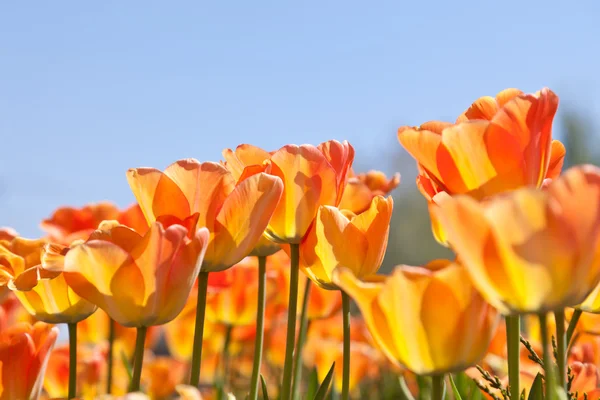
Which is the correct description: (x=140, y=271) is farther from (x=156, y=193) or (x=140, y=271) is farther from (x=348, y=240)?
(x=348, y=240)

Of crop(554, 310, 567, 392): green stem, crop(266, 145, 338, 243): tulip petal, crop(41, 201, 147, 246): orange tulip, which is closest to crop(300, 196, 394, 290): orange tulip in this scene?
crop(266, 145, 338, 243): tulip petal

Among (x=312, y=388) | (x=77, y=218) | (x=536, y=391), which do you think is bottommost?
(x=312, y=388)

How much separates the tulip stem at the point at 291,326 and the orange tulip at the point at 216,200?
12 cm

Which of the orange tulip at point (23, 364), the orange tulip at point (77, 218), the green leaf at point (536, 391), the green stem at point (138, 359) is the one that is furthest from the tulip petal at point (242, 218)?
the orange tulip at point (77, 218)

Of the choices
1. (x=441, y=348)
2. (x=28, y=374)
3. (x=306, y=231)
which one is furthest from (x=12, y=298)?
(x=441, y=348)

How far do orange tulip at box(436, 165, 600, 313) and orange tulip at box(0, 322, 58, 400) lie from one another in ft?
1.72

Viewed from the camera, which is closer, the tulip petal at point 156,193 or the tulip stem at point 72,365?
the tulip petal at point 156,193

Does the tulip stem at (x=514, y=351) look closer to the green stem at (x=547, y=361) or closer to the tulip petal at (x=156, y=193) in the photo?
the green stem at (x=547, y=361)

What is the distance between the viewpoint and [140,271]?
77cm

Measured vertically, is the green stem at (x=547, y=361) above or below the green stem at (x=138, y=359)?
above

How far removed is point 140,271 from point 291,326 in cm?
25

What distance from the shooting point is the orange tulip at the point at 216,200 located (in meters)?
0.83

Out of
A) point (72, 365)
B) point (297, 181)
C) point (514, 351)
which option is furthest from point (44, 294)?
point (514, 351)

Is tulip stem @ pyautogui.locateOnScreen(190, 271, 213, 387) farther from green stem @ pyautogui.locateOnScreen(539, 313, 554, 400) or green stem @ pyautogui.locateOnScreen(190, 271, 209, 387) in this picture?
green stem @ pyautogui.locateOnScreen(539, 313, 554, 400)
